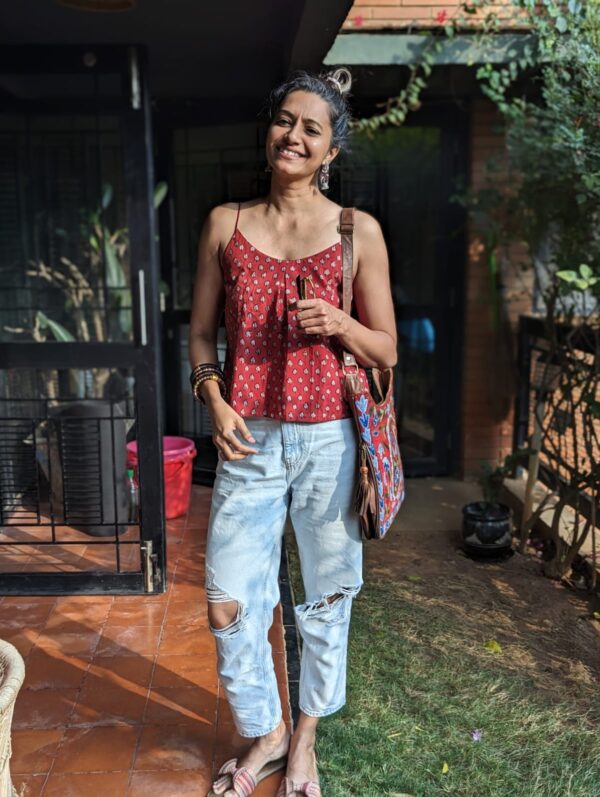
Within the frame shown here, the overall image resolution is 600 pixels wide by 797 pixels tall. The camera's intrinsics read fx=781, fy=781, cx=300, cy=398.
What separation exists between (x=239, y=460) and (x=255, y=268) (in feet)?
1.57

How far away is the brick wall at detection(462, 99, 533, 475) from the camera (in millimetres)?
5109

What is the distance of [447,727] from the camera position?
2510mm

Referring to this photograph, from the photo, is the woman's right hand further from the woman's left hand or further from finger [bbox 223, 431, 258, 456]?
the woman's left hand

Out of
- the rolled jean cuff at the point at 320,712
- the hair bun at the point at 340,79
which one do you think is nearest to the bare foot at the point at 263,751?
the rolled jean cuff at the point at 320,712

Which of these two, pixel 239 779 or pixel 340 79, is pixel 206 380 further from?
pixel 239 779

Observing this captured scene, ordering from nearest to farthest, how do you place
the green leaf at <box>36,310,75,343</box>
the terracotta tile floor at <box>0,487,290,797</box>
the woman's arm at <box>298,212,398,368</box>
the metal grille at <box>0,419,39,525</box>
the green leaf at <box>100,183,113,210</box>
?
the woman's arm at <box>298,212,398,368</box> → the terracotta tile floor at <box>0,487,290,797</box> → the metal grille at <box>0,419,39,525</box> → the green leaf at <box>36,310,75,343</box> → the green leaf at <box>100,183,113,210</box>

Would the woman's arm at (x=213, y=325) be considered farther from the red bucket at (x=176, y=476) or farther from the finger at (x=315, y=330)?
the red bucket at (x=176, y=476)

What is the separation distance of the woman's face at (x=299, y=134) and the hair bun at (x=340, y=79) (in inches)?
3.1

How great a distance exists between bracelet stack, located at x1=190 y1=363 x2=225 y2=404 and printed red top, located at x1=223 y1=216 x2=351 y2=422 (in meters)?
0.06

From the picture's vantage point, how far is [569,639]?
10.4 feet

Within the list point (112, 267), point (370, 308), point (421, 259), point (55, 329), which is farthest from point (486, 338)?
point (370, 308)

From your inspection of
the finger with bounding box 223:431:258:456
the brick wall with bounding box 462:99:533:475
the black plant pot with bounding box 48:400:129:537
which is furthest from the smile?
the brick wall with bounding box 462:99:533:475

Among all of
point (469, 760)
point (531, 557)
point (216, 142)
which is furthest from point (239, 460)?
point (216, 142)

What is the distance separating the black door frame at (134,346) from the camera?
3.02m
